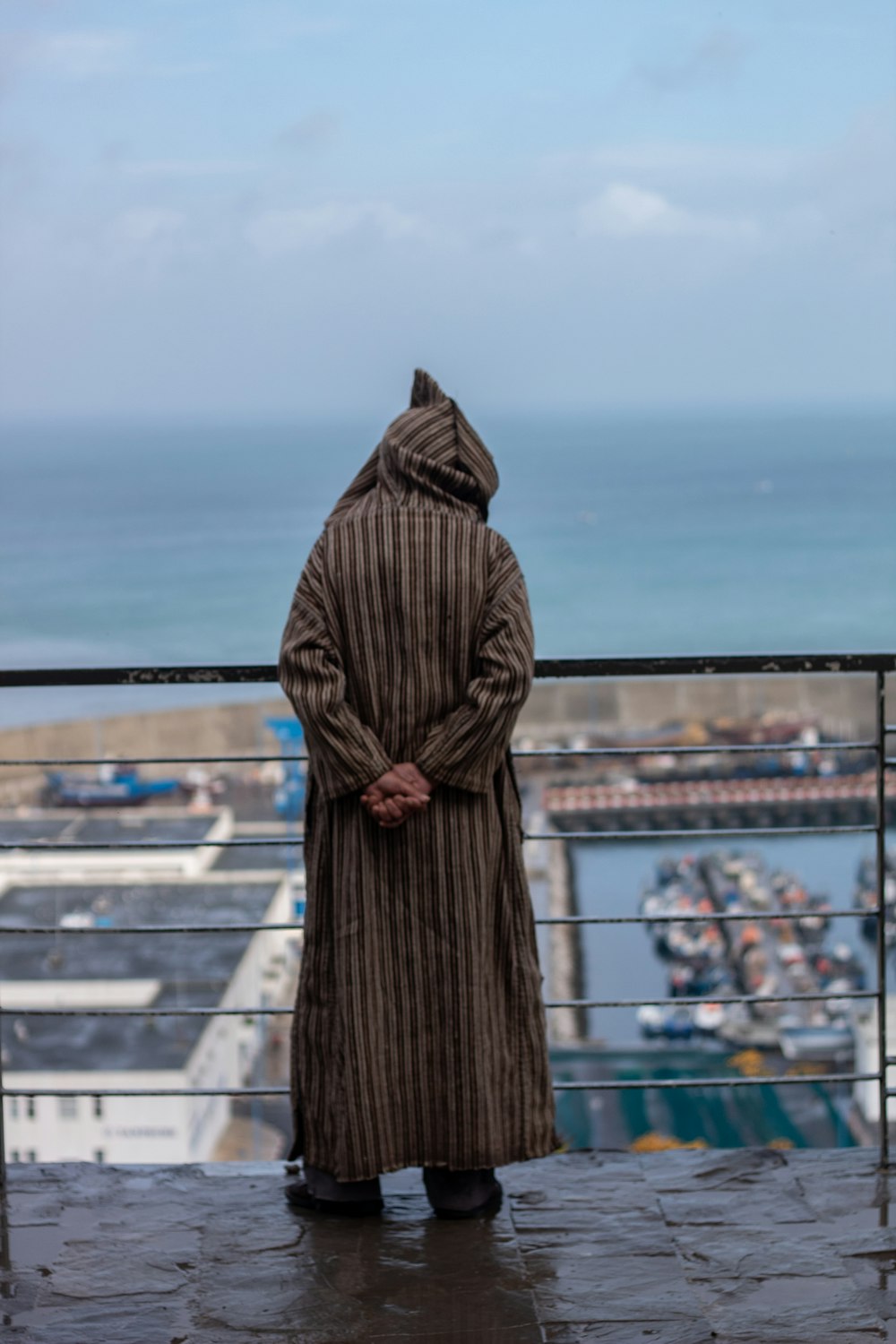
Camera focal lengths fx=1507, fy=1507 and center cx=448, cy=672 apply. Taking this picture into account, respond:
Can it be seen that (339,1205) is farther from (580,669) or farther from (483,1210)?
(580,669)

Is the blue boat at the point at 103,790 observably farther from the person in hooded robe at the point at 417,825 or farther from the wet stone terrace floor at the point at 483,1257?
the person in hooded robe at the point at 417,825

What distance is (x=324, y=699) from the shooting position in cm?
221

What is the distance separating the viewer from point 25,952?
29844 mm

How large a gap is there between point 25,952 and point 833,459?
42.0 meters

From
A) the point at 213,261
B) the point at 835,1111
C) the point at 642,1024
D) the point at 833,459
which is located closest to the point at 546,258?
the point at 213,261

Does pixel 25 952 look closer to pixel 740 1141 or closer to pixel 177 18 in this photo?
pixel 740 1141

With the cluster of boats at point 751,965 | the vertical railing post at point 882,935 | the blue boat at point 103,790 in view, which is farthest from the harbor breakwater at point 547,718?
the vertical railing post at point 882,935

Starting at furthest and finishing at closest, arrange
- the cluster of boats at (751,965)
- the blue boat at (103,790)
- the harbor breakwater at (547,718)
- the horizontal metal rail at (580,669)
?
the harbor breakwater at (547,718) → the blue boat at (103,790) → the cluster of boats at (751,965) → the horizontal metal rail at (580,669)

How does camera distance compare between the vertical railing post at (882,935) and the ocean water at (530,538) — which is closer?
the vertical railing post at (882,935)

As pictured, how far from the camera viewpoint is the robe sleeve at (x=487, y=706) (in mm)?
2203

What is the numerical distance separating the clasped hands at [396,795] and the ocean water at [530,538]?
32923mm

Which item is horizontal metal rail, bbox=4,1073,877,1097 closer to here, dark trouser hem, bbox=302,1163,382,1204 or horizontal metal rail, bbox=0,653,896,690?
dark trouser hem, bbox=302,1163,382,1204

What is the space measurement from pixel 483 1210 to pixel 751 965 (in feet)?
79.0

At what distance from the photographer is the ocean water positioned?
144 feet
